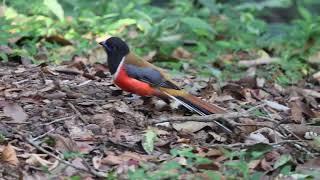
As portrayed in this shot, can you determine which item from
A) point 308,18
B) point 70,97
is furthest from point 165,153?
point 308,18

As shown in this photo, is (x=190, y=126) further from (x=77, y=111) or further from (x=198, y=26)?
(x=198, y=26)

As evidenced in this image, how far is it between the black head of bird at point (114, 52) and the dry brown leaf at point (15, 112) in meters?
0.80

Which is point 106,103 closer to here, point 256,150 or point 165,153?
point 165,153

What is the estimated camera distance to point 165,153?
4535 millimetres

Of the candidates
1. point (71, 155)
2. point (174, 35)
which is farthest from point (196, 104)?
point (174, 35)

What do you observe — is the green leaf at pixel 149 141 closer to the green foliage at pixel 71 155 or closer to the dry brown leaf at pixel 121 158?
the dry brown leaf at pixel 121 158

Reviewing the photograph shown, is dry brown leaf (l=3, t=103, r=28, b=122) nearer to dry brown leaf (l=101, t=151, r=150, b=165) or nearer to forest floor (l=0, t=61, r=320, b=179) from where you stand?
forest floor (l=0, t=61, r=320, b=179)

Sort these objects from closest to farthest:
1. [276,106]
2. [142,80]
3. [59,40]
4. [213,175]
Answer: [213,175]
[142,80]
[276,106]
[59,40]

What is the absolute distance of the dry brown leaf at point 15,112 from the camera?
4.73 metres

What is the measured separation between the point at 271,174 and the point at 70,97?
5.47 ft

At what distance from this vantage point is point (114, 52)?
17.7ft

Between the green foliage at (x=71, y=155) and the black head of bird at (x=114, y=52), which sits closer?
the green foliage at (x=71, y=155)

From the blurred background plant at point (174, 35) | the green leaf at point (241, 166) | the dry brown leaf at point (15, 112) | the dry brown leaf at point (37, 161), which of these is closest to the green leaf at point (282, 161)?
the green leaf at point (241, 166)

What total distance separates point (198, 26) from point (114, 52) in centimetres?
287
